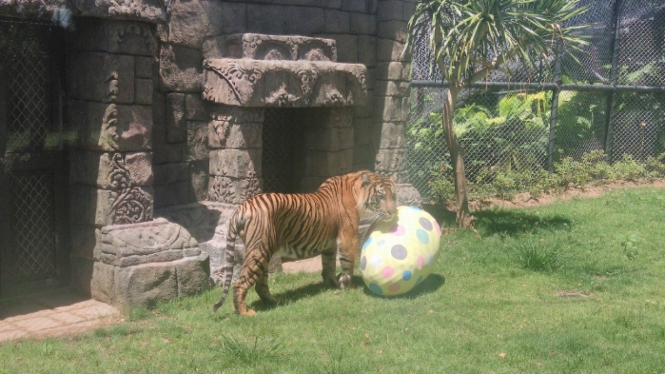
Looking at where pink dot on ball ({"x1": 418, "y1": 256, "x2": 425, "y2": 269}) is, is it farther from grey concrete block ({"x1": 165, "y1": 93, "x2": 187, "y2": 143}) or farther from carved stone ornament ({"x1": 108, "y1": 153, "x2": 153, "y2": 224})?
grey concrete block ({"x1": 165, "y1": 93, "x2": 187, "y2": 143})

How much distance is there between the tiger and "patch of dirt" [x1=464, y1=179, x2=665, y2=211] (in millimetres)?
4054

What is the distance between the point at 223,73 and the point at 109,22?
1302mm

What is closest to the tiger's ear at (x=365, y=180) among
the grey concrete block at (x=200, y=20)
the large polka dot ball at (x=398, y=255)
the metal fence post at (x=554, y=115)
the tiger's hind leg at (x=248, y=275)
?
the large polka dot ball at (x=398, y=255)

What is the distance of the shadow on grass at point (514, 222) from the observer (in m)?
9.44

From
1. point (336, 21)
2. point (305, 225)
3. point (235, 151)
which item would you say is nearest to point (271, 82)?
point (235, 151)

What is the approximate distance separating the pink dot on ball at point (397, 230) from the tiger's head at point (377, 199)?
10cm

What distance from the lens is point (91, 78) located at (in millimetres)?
Answer: 6559

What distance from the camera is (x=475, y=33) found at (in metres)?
8.44

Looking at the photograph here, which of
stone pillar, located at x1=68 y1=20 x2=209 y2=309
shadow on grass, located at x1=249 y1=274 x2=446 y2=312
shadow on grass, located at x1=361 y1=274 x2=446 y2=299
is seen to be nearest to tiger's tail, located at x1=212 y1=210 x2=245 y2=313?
shadow on grass, located at x1=249 y1=274 x2=446 y2=312

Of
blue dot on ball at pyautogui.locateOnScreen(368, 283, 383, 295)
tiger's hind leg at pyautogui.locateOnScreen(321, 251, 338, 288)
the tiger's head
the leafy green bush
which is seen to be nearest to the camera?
blue dot on ball at pyautogui.locateOnScreen(368, 283, 383, 295)

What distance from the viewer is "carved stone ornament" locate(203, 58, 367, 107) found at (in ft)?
24.1

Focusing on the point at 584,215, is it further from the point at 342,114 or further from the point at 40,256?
the point at 40,256

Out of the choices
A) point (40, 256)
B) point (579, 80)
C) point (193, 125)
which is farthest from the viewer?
point (579, 80)

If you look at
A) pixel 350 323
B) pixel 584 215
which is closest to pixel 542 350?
pixel 350 323
